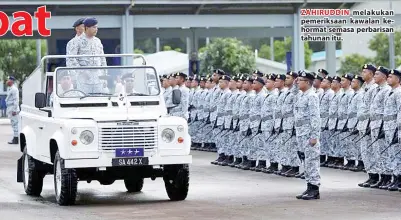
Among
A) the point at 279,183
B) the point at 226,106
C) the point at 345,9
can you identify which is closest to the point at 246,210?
the point at 279,183

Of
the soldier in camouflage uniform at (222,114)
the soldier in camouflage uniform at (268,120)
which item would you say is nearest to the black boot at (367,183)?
the soldier in camouflage uniform at (268,120)

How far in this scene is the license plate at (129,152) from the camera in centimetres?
1656

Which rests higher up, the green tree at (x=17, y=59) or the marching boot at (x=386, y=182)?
the green tree at (x=17, y=59)

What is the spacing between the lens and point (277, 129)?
902 inches

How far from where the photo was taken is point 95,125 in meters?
16.6

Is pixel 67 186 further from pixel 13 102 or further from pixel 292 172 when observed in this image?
pixel 13 102

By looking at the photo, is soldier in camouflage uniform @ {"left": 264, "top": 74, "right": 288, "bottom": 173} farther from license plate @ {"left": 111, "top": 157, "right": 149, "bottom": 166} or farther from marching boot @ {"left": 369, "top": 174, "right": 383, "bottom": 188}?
license plate @ {"left": 111, "top": 157, "right": 149, "bottom": 166}

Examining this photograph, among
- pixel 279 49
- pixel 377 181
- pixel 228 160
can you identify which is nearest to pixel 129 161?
pixel 377 181

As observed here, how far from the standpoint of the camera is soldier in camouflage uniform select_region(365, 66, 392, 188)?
770 inches

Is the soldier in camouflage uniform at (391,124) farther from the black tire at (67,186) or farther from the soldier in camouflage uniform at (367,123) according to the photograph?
the black tire at (67,186)

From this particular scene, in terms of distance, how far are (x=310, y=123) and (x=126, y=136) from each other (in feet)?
9.52

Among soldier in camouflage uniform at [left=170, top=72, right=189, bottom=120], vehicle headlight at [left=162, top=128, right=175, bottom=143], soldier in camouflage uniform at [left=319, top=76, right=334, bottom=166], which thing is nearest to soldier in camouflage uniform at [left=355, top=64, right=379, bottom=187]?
soldier in camouflage uniform at [left=319, top=76, right=334, bottom=166]

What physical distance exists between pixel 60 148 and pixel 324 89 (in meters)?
9.81

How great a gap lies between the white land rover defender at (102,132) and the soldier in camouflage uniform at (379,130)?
3680 mm
